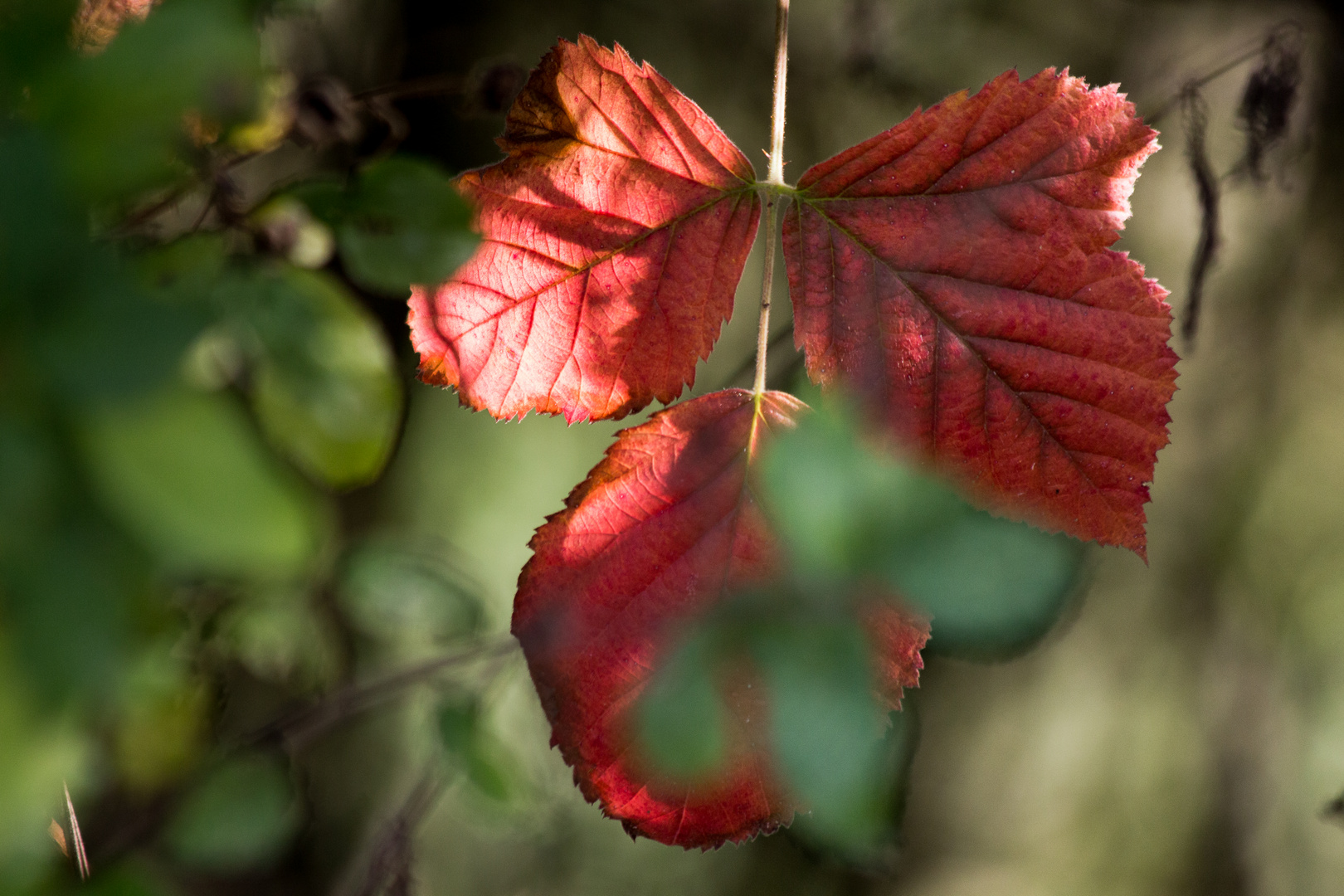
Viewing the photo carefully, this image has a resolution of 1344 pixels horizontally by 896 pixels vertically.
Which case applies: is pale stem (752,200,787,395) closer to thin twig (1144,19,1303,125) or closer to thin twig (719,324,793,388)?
thin twig (719,324,793,388)

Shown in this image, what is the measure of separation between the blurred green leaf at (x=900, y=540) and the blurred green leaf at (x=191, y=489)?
244 millimetres

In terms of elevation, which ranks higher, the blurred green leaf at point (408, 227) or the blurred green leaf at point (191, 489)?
the blurred green leaf at point (408, 227)

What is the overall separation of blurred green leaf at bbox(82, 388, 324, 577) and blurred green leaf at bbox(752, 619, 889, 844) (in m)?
0.23

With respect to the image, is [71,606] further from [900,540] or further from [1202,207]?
[1202,207]

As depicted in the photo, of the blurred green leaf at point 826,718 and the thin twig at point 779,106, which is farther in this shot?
the thin twig at point 779,106

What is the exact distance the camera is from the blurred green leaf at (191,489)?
0.29 meters

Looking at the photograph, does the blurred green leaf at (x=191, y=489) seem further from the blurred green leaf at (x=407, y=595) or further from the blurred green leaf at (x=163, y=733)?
the blurred green leaf at (x=407, y=595)

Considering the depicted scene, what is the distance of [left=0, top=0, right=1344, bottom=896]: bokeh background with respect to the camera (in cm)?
30

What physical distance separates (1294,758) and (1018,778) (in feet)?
1.93

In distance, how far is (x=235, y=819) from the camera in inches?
25.3

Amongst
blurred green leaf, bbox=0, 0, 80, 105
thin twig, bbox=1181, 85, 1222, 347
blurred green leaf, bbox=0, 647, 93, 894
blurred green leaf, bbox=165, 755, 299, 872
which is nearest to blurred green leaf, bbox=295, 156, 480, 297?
blurred green leaf, bbox=0, 0, 80, 105

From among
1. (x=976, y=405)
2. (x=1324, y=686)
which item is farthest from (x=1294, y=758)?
(x=976, y=405)

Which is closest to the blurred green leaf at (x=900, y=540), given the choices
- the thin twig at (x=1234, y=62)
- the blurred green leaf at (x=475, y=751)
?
the blurred green leaf at (x=475, y=751)

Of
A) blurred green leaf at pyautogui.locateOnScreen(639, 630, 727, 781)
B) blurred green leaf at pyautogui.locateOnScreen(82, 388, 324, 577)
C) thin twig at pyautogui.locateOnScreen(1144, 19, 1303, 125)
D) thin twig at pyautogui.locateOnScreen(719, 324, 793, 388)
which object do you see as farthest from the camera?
thin twig at pyautogui.locateOnScreen(1144, 19, 1303, 125)
